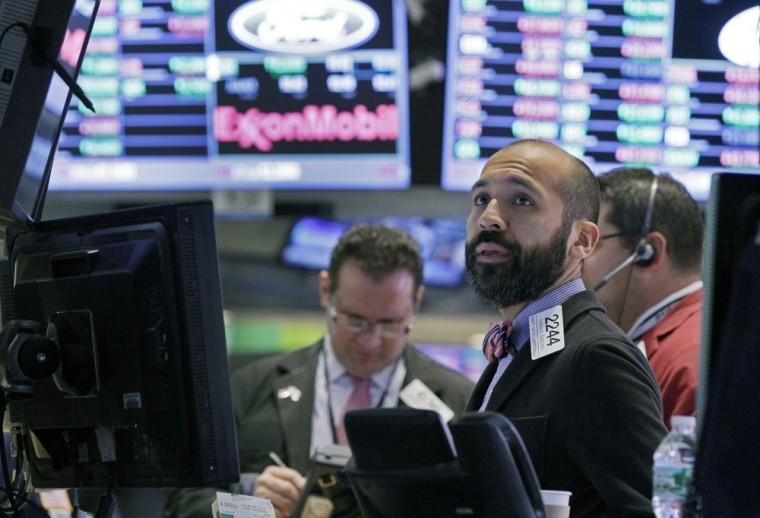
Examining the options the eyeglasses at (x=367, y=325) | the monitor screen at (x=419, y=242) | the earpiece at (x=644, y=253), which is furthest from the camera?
the monitor screen at (x=419, y=242)

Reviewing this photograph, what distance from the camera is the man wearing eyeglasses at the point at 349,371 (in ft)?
12.7

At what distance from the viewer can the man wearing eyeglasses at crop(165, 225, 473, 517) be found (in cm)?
387

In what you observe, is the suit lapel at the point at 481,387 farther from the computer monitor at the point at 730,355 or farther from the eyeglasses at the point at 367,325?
the eyeglasses at the point at 367,325

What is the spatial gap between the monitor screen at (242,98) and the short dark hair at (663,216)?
3.19 ft

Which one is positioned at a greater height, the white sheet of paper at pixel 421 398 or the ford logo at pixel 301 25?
the ford logo at pixel 301 25

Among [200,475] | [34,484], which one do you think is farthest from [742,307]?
[34,484]

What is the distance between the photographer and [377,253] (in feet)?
13.0

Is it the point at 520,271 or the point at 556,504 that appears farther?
the point at 520,271

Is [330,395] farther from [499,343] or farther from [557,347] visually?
[557,347]

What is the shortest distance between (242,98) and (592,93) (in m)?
1.28

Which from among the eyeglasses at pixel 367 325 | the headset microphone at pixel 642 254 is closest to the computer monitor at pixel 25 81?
the eyeglasses at pixel 367 325

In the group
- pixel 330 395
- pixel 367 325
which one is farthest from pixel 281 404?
pixel 367 325

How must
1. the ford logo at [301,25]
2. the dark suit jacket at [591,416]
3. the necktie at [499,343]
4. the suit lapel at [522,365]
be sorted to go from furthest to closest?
1. the ford logo at [301,25]
2. the necktie at [499,343]
3. the suit lapel at [522,365]
4. the dark suit jacket at [591,416]

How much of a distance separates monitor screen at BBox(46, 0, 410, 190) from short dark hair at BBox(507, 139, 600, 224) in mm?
1655
